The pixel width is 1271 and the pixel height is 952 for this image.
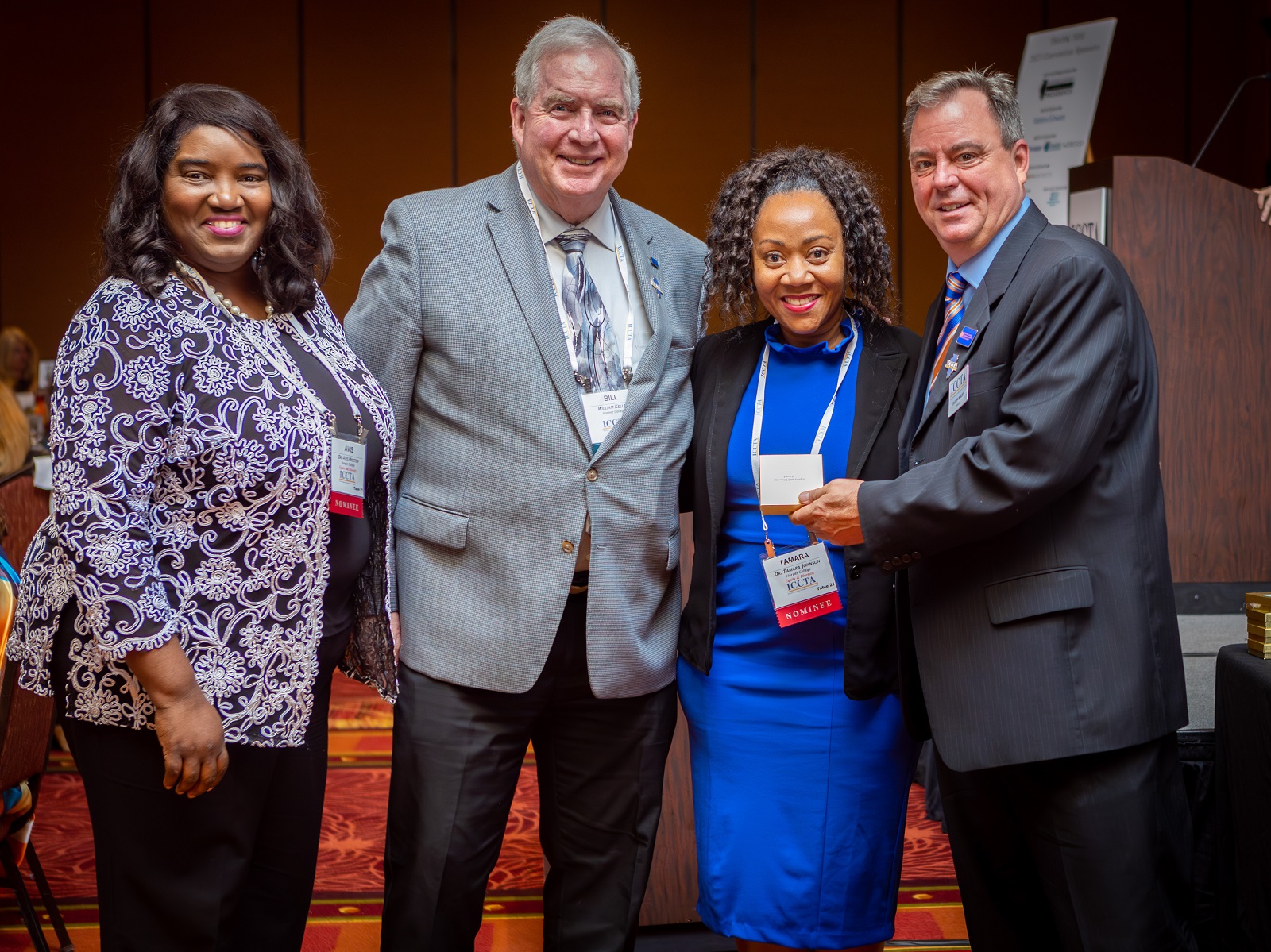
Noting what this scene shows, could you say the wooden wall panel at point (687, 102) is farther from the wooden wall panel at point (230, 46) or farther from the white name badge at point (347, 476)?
the white name badge at point (347, 476)

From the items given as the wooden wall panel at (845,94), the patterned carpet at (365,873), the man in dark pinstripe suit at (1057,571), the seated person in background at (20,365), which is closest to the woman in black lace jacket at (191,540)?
the man in dark pinstripe suit at (1057,571)

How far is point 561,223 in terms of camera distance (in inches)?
79.4

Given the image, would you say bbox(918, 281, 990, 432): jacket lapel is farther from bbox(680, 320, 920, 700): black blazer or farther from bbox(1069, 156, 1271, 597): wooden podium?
bbox(1069, 156, 1271, 597): wooden podium

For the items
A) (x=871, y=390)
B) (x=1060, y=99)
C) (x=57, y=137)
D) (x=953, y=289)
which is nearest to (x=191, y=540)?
(x=871, y=390)

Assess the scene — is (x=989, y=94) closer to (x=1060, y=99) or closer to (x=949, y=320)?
(x=949, y=320)

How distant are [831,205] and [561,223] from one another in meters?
0.50

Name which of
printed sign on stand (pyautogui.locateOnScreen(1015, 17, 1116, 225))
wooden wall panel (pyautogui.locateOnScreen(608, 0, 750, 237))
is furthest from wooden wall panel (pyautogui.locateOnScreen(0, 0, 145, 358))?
printed sign on stand (pyautogui.locateOnScreen(1015, 17, 1116, 225))

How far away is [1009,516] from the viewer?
1592 millimetres

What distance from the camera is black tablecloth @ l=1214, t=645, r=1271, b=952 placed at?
1.75m

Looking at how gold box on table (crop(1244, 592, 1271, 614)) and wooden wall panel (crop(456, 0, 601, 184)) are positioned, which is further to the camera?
wooden wall panel (crop(456, 0, 601, 184))

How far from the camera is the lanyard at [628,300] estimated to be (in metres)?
1.94

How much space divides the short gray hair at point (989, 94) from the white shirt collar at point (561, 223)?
0.59m

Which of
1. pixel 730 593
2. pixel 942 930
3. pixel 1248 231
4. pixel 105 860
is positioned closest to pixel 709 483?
pixel 730 593

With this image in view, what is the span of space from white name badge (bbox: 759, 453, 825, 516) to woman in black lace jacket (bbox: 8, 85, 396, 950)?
0.69 m
